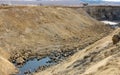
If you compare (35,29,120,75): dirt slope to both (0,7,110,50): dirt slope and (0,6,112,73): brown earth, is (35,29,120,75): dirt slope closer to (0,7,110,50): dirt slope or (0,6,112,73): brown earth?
(0,6,112,73): brown earth

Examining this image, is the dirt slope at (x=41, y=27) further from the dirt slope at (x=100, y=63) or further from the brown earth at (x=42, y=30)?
the dirt slope at (x=100, y=63)

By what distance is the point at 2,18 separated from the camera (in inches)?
2889

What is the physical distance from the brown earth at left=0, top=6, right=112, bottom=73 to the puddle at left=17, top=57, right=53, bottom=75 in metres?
2.49

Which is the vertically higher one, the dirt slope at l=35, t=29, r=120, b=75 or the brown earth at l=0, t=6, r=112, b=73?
Answer: the dirt slope at l=35, t=29, r=120, b=75

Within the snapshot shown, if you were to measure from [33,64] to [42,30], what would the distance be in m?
24.0

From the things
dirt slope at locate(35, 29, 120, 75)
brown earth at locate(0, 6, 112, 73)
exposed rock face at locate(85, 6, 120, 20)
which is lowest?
exposed rock face at locate(85, 6, 120, 20)

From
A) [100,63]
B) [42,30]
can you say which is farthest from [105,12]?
[100,63]

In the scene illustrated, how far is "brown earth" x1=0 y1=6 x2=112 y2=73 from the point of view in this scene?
63.2 m

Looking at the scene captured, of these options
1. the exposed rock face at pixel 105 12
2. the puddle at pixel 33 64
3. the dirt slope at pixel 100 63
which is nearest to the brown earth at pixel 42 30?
the puddle at pixel 33 64

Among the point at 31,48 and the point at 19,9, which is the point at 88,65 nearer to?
the point at 31,48

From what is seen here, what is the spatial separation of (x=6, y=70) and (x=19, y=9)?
40844 mm

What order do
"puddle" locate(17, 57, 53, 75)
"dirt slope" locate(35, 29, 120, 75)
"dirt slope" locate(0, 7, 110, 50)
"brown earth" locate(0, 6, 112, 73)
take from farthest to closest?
"dirt slope" locate(0, 7, 110, 50) < "brown earth" locate(0, 6, 112, 73) < "puddle" locate(17, 57, 53, 75) < "dirt slope" locate(35, 29, 120, 75)

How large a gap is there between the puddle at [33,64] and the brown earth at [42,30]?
2488 millimetres

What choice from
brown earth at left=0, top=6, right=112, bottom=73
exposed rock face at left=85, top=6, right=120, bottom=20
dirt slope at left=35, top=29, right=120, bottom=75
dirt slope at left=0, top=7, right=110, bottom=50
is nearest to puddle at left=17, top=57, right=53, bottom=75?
brown earth at left=0, top=6, right=112, bottom=73
